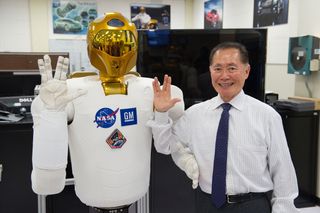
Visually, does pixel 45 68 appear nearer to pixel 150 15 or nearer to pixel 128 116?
pixel 128 116

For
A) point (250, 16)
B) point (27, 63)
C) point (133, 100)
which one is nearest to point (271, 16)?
point (250, 16)

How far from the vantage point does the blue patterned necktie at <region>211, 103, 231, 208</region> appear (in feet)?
4.75

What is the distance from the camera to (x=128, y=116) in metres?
1.45

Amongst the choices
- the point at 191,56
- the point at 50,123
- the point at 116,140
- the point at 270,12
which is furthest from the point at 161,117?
the point at 270,12

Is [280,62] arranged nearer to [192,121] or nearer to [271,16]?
[271,16]

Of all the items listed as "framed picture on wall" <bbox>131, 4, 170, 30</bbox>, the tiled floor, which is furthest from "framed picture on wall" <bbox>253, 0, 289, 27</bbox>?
"framed picture on wall" <bbox>131, 4, 170, 30</bbox>

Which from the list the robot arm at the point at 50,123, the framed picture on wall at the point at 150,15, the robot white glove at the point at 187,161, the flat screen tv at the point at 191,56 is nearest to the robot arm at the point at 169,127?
the robot white glove at the point at 187,161

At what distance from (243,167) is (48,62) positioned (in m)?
0.93

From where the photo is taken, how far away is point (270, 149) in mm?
1457

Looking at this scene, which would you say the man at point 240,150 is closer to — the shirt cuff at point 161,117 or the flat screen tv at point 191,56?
the shirt cuff at point 161,117

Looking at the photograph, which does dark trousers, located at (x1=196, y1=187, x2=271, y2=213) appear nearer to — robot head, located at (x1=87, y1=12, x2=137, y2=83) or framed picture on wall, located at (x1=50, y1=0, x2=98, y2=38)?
robot head, located at (x1=87, y1=12, x2=137, y2=83)

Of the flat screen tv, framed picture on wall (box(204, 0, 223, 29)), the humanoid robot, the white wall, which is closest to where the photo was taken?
the humanoid robot

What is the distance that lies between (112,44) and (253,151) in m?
0.76

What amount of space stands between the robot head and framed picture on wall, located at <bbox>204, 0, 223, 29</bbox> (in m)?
4.49
